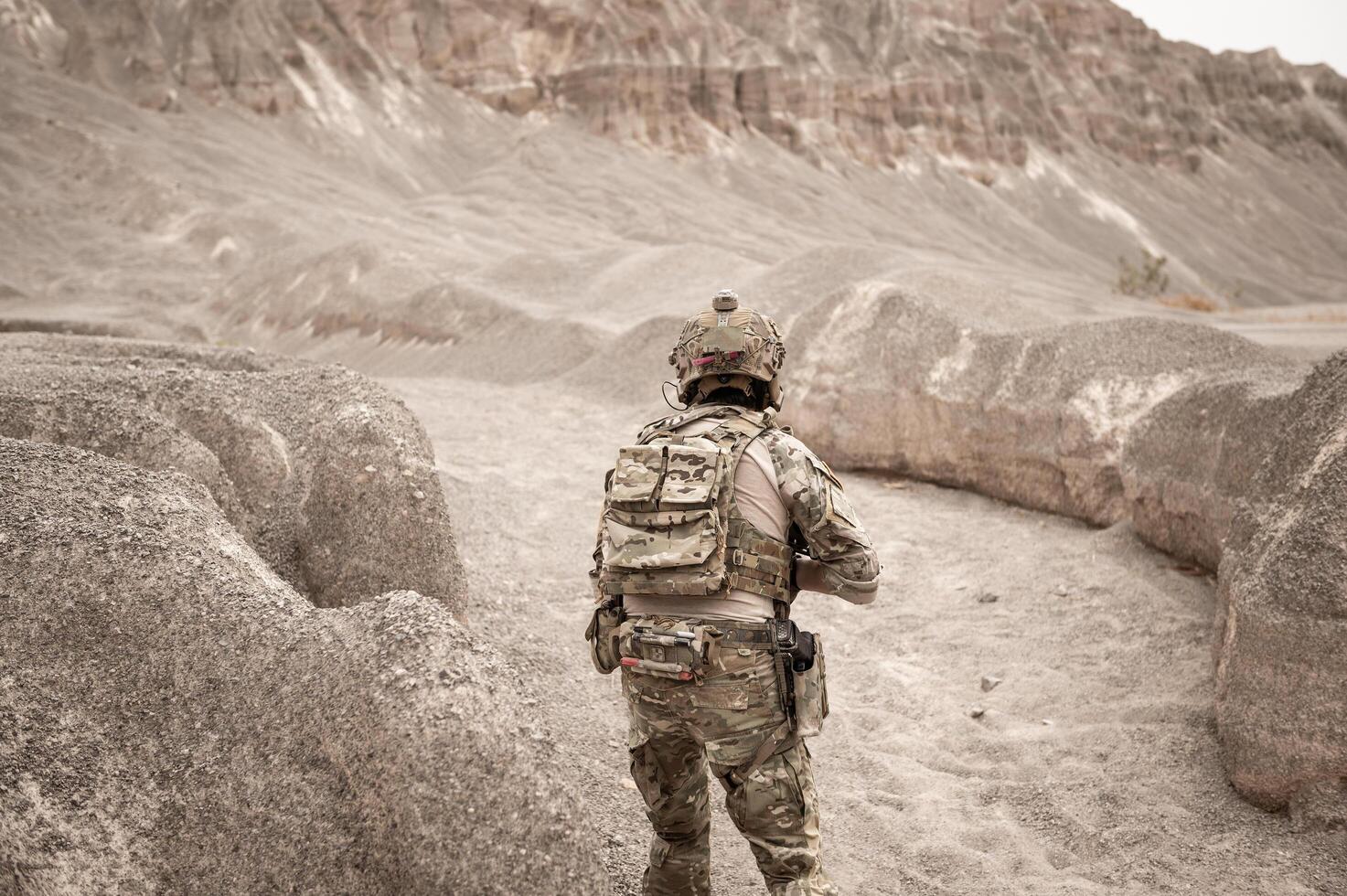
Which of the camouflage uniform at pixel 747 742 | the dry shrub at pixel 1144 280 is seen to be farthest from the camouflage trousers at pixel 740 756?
the dry shrub at pixel 1144 280

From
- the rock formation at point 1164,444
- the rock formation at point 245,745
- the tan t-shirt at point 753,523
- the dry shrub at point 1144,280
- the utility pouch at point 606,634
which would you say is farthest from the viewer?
the dry shrub at point 1144,280

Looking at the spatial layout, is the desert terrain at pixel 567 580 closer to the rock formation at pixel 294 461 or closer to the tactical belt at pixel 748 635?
the rock formation at pixel 294 461

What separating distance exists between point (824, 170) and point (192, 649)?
48.7m

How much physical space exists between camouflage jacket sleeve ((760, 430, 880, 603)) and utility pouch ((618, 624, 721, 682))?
0.44 m

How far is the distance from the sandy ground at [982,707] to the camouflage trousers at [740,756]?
764 millimetres

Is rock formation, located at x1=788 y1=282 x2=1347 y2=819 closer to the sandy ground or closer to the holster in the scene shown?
the sandy ground

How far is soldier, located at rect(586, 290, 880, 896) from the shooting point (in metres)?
3.00

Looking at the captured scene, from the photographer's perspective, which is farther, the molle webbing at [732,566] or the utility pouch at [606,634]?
the utility pouch at [606,634]

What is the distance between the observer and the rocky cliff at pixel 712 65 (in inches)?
1613

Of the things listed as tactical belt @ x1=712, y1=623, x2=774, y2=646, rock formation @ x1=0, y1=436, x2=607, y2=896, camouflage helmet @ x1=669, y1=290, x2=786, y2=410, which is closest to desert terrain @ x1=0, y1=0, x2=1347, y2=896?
rock formation @ x1=0, y1=436, x2=607, y2=896

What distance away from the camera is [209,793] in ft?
9.46

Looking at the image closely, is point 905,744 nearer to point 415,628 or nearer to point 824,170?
point 415,628

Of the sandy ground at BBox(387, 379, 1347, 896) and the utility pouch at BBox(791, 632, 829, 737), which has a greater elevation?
the utility pouch at BBox(791, 632, 829, 737)

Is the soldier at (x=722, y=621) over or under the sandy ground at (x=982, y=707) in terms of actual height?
over
